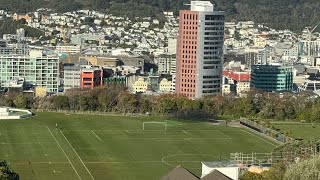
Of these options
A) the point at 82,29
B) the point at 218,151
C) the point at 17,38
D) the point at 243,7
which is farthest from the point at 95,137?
the point at 243,7

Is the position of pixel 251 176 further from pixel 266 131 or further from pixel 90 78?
pixel 90 78

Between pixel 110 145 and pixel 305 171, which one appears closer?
pixel 305 171

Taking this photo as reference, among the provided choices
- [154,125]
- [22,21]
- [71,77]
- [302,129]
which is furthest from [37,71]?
[22,21]

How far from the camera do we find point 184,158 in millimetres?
31375

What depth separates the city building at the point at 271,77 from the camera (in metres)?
62.4

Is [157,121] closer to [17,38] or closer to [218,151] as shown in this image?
[218,151]

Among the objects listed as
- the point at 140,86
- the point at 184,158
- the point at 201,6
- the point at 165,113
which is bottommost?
the point at 184,158

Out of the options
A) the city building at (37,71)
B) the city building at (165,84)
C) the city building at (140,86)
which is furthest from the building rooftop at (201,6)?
the city building at (37,71)

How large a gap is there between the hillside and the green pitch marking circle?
3136 inches

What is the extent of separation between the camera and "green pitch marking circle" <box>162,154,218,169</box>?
101 feet

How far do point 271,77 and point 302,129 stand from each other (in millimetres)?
23851

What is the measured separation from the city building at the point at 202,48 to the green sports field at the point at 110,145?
11.7 meters

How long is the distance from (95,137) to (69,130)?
2142mm

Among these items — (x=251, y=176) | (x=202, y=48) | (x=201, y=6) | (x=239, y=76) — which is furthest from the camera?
(x=239, y=76)
